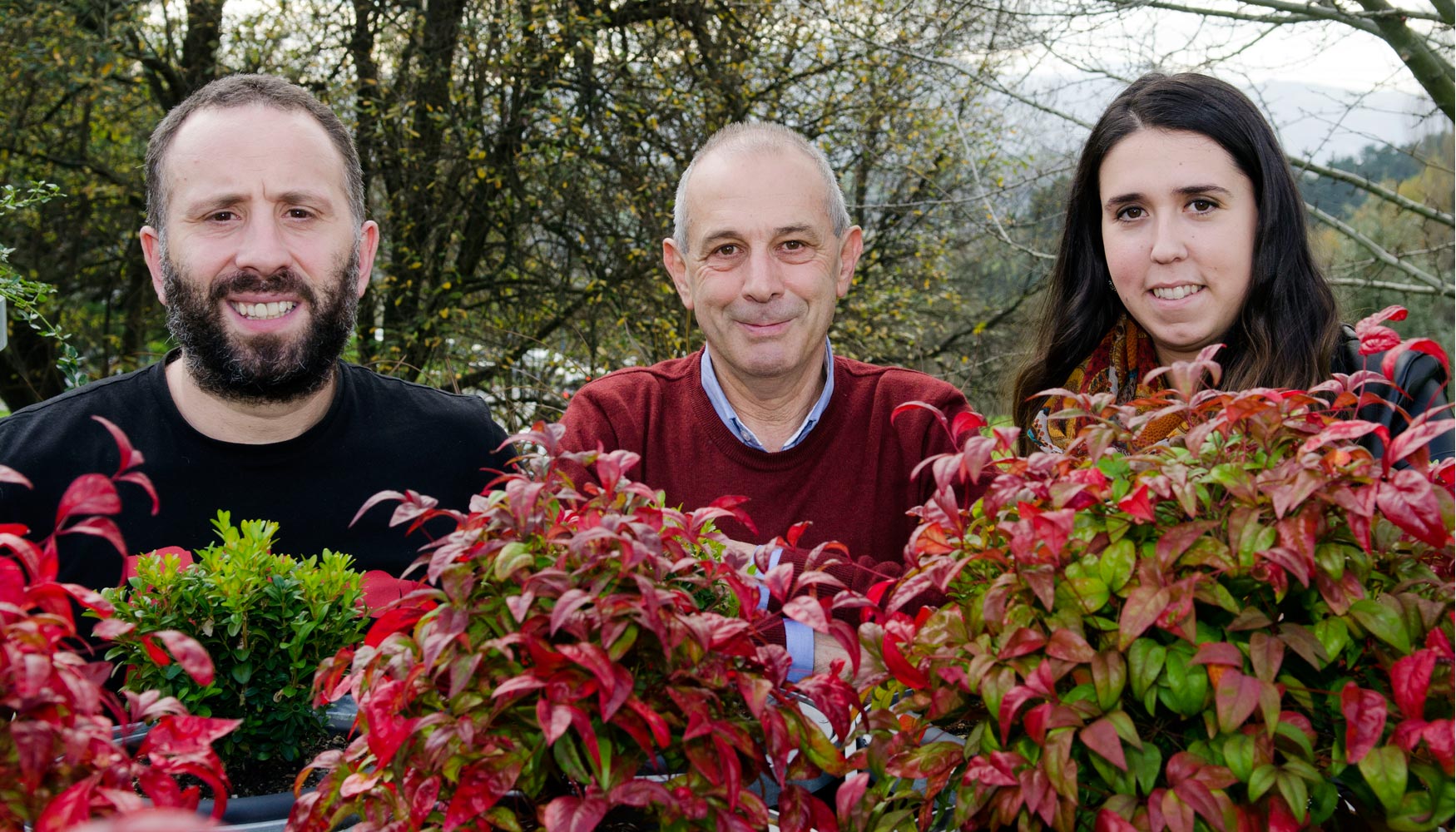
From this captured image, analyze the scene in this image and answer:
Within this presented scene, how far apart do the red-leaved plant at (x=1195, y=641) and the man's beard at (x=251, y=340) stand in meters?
1.57

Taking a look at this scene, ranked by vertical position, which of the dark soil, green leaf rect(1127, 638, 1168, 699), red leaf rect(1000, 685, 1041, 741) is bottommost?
the dark soil

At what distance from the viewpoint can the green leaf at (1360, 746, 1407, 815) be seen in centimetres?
108

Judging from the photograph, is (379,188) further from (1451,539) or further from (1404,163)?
(1404,163)

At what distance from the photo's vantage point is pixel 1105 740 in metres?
1.11

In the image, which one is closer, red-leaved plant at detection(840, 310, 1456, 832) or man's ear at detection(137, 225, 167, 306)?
red-leaved plant at detection(840, 310, 1456, 832)

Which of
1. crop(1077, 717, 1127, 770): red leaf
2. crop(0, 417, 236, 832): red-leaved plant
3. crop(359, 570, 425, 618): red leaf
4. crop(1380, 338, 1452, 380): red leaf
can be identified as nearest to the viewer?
crop(0, 417, 236, 832): red-leaved plant

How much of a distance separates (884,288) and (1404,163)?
4432 mm

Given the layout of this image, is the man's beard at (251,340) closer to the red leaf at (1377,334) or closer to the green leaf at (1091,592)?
the green leaf at (1091,592)

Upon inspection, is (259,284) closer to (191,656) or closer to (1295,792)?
(191,656)

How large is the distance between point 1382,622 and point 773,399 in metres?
1.65

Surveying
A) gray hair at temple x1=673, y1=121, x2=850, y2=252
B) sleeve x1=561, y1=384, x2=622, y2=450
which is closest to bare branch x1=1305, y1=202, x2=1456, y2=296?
gray hair at temple x1=673, y1=121, x2=850, y2=252

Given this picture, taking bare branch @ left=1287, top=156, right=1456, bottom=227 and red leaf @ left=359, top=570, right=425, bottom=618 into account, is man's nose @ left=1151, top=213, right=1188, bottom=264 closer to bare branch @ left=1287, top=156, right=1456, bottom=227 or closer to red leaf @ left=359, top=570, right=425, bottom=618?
red leaf @ left=359, top=570, right=425, bottom=618

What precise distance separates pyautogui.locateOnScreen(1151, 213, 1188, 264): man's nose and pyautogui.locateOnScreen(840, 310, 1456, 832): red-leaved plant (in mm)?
1001

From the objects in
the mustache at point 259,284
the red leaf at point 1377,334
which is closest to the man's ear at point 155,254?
the mustache at point 259,284
